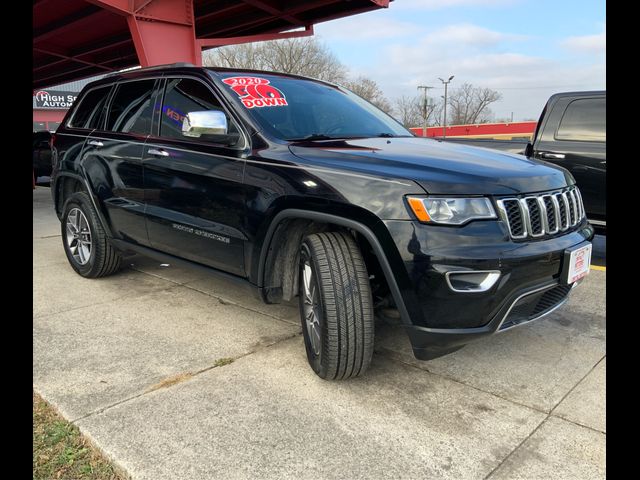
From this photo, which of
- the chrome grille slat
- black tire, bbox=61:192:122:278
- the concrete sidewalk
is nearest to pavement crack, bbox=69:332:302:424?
the concrete sidewalk

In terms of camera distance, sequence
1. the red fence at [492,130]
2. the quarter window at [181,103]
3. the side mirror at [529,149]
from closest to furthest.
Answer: the quarter window at [181,103] < the side mirror at [529,149] < the red fence at [492,130]

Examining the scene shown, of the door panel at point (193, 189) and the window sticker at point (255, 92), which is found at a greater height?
the window sticker at point (255, 92)

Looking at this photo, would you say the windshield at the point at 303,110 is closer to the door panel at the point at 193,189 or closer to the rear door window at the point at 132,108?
the door panel at the point at 193,189

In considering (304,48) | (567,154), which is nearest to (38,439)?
(567,154)

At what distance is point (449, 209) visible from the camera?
2.41 m

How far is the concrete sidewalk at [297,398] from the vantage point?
2.23 metres

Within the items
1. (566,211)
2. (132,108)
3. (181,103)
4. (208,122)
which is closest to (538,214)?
(566,211)

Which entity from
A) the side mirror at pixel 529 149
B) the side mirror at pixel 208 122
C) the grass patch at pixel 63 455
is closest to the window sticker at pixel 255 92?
the side mirror at pixel 208 122

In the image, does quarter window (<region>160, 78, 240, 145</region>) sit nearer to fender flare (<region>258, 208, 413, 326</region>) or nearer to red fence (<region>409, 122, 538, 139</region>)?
fender flare (<region>258, 208, 413, 326</region>)

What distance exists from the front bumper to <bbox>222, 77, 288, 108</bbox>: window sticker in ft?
4.80

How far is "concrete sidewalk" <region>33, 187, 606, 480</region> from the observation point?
2234mm

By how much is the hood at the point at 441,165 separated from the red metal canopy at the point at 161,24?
6.58m

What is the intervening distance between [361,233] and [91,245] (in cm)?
314
